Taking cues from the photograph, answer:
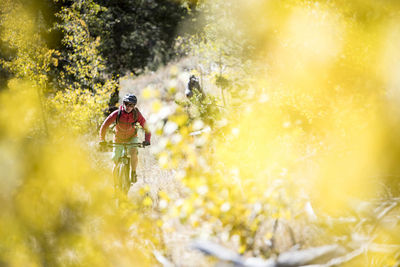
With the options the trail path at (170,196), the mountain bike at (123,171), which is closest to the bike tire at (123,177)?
the mountain bike at (123,171)

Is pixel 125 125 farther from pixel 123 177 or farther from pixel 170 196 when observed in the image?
pixel 170 196

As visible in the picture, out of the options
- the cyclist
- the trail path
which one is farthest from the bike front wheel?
the trail path

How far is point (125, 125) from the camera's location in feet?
17.7

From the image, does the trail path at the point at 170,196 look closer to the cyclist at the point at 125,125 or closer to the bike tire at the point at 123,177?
the bike tire at the point at 123,177

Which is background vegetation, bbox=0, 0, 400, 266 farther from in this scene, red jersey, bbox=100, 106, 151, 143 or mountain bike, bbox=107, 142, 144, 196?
red jersey, bbox=100, 106, 151, 143

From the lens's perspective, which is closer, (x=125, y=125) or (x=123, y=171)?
(x=125, y=125)

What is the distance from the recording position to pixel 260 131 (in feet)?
22.1

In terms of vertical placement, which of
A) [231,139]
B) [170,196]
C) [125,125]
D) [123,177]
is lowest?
[170,196]

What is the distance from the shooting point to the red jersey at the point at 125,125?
5195mm

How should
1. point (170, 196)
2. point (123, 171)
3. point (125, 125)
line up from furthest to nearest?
point (170, 196), point (123, 171), point (125, 125)

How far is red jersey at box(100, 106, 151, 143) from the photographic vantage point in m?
5.20

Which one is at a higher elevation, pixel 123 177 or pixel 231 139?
pixel 231 139

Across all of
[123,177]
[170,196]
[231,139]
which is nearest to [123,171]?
[123,177]

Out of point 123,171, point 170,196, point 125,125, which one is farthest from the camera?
point 170,196
